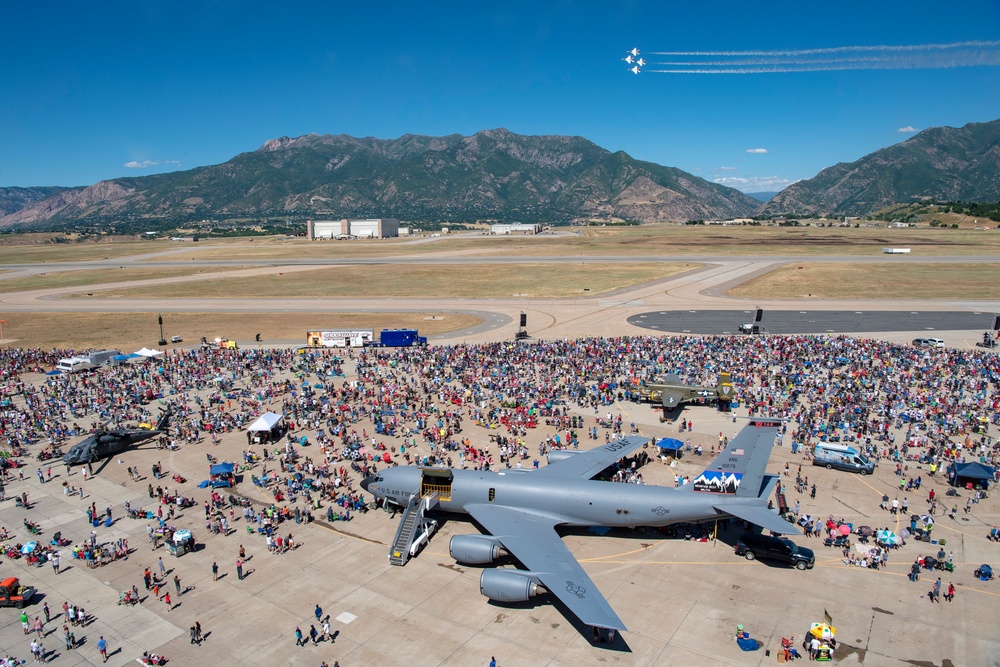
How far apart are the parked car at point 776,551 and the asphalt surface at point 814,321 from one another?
58554mm

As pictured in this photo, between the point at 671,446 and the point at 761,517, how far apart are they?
14.7m

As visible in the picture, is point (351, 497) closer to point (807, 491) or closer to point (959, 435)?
point (807, 491)

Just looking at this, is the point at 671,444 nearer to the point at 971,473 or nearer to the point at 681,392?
the point at 681,392

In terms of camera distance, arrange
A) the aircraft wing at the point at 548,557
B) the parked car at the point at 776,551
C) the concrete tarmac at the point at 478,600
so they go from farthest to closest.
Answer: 1. the parked car at the point at 776,551
2. the concrete tarmac at the point at 478,600
3. the aircraft wing at the point at 548,557

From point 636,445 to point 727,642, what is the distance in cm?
1776

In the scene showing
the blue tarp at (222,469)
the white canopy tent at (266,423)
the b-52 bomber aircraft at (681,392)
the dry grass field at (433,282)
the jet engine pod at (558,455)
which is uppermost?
the dry grass field at (433,282)

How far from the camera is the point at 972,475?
3788 cm

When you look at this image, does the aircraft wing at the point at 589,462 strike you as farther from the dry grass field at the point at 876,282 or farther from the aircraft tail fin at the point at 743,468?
the dry grass field at the point at 876,282

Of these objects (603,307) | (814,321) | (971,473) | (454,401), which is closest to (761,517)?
(971,473)

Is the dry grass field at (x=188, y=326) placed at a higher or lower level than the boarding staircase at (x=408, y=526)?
higher

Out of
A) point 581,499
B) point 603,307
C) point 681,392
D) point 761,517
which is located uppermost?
point 603,307

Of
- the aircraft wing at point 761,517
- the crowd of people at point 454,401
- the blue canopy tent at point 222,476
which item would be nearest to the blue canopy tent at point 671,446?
the crowd of people at point 454,401

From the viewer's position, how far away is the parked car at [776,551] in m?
30.3

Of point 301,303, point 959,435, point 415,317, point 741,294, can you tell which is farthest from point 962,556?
point 301,303
